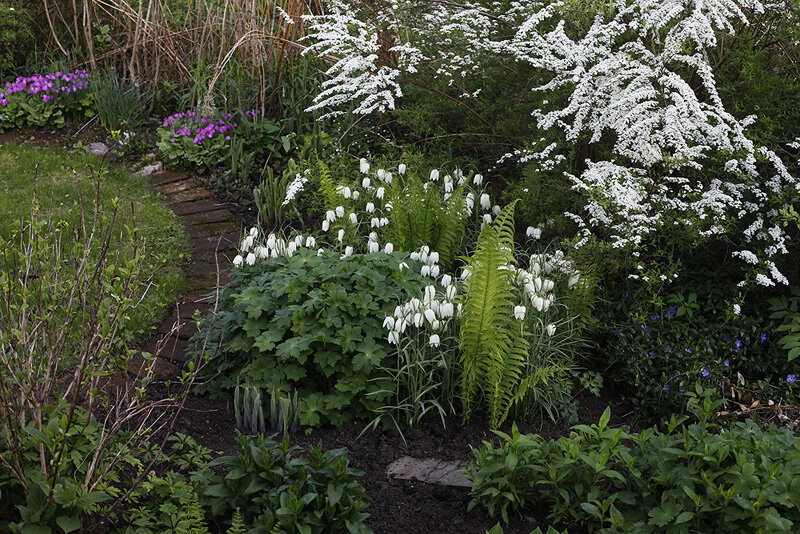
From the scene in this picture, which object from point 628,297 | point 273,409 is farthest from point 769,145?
point 273,409

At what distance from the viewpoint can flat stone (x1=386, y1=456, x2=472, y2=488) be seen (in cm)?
317

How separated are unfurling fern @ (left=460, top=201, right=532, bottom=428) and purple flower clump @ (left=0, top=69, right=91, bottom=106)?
18.2ft

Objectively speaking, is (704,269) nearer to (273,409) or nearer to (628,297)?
(628,297)

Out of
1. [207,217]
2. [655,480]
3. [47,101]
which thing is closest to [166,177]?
[207,217]

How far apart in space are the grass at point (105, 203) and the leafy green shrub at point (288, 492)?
1.85 meters

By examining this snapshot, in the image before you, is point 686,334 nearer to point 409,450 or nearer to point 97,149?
point 409,450

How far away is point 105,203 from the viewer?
231 inches

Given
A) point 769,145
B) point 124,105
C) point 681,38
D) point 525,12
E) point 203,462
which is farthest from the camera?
point 124,105

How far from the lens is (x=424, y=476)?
127 inches

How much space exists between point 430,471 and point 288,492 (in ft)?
2.76

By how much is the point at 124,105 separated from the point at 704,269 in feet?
18.3

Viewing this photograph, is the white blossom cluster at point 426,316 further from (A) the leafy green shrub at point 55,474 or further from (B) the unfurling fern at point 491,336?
(A) the leafy green shrub at point 55,474

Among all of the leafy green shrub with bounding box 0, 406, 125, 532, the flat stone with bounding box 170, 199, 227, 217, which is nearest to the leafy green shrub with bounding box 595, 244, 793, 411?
the leafy green shrub with bounding box 0, 406, 125, 532

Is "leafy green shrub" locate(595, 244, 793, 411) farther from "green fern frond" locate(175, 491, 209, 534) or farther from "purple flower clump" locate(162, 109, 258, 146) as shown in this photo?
"purple flower clump" locate(162, 109, 258, 146)
